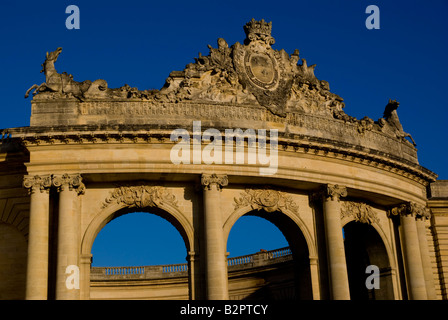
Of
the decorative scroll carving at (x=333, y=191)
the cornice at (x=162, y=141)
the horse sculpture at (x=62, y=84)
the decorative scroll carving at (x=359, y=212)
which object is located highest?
the horse sculpture at (x=62, y=84)

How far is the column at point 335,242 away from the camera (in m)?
33.8

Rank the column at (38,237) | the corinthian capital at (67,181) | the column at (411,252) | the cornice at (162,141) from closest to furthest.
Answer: the column at (38,237)
the corinthian capital at (67,181)
the cornice at (162,141)
the column at (411,252)

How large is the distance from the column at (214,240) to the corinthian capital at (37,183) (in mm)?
6724

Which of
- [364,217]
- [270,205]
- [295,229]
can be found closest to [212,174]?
[270,205]

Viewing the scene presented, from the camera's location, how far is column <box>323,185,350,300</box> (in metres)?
33.8

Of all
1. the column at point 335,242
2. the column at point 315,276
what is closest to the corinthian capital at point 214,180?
the column at point 335,242

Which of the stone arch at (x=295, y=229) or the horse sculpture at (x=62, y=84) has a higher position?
the horse sculpture at (x=62, y=84)

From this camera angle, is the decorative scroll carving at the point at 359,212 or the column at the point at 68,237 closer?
the column at the point at 68,237

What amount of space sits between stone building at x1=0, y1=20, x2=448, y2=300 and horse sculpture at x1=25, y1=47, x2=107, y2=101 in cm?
6

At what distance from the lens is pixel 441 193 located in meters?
42.2

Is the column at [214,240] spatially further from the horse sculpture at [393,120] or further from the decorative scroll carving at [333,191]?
the horse sculpture at [393,120]

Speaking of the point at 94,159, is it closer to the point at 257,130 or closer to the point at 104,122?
the point at 104,122
